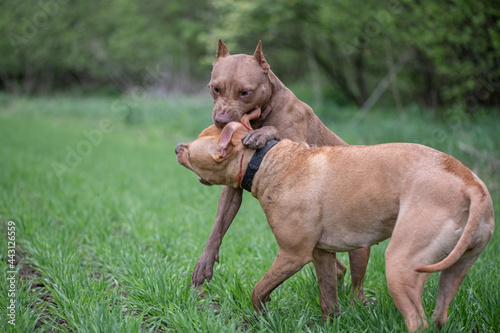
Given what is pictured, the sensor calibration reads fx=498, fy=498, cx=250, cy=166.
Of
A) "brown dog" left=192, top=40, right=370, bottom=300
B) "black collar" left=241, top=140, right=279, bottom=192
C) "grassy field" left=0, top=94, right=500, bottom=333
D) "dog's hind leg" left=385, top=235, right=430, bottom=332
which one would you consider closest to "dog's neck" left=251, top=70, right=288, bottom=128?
"brown dog" left=192, top=40, right=370, bottom=300

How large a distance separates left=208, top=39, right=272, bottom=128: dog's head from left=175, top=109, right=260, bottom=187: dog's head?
29cm

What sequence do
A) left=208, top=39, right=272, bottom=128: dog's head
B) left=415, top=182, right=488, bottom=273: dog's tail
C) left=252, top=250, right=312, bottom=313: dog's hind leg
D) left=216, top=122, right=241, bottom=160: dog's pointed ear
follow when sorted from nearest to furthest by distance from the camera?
1. left=415, top=182, right=488, bottom=273: dog's tail
2. left=252, top=250, right=312, bottom=313: dog's hind leg
3. left=216, top=122, right=241, bottom=160: dog's pointed ear
4. left=208, top=39, right=272, bottom=128: dog's head

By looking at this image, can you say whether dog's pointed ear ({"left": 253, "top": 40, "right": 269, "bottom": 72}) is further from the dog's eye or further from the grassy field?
the grassy field

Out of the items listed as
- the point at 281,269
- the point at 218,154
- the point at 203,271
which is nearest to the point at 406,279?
the point at 281,269

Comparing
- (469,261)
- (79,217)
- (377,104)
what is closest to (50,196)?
(79,217)

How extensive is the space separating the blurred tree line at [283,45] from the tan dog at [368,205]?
9.55 metres

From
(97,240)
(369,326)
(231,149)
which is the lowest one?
(97,240)

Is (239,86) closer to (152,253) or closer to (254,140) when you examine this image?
(254,140)

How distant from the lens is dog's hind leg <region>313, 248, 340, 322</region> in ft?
12.3

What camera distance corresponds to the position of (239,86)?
3982 millimetres

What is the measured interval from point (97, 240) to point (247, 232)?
74.9 inches

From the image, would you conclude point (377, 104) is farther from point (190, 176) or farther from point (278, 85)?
point (278, 85)

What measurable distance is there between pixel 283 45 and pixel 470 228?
18292 mm

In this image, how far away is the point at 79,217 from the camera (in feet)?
22.2
